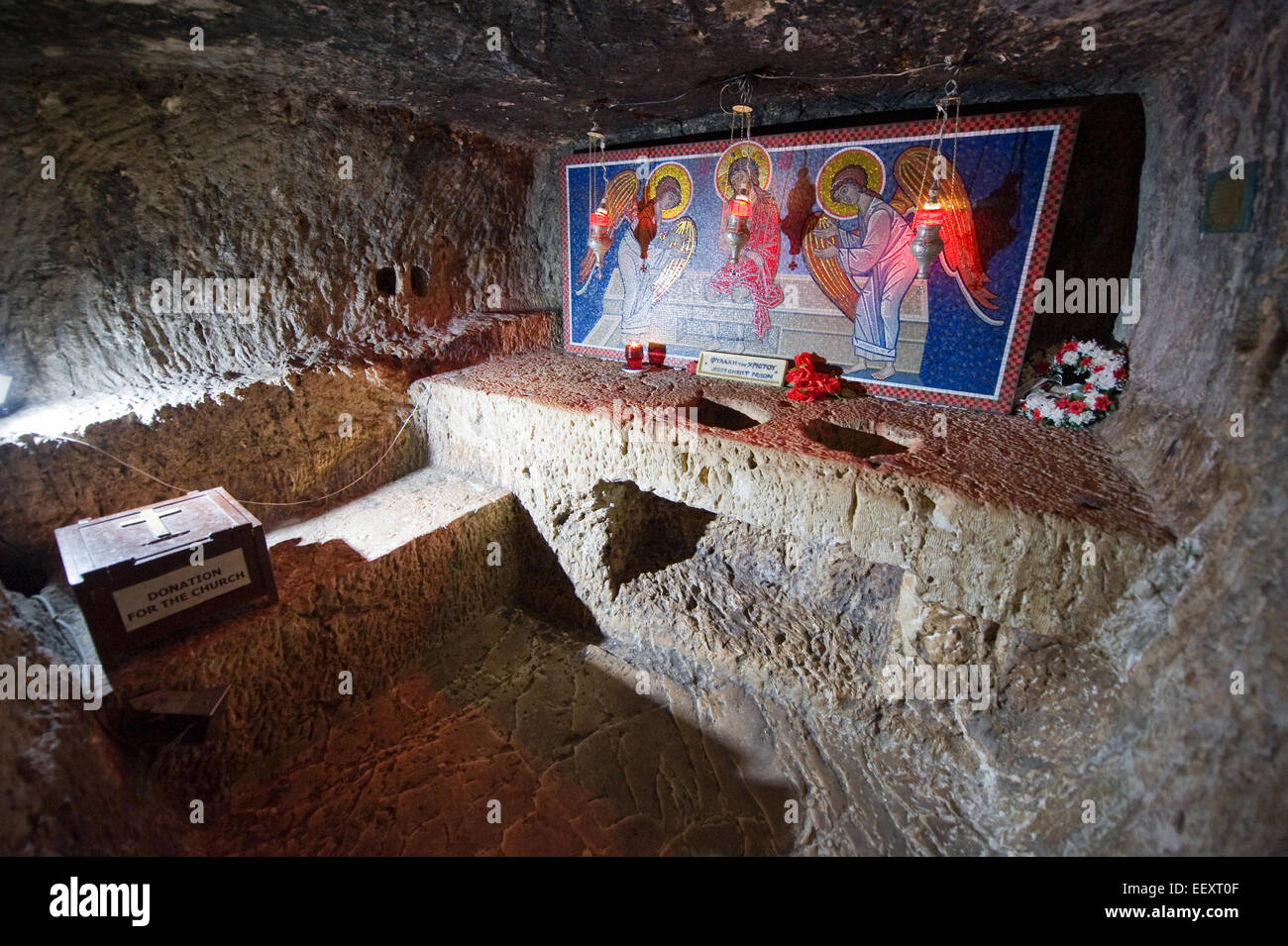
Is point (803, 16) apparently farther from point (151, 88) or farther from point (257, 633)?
point (257, 633)

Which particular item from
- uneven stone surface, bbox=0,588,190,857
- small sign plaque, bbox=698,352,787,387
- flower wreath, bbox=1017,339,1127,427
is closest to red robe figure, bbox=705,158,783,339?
small sign plaque, bbox=698,352,787,387

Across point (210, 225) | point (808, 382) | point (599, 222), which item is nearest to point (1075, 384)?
point (808, 382)

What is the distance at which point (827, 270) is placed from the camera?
3.76 metres

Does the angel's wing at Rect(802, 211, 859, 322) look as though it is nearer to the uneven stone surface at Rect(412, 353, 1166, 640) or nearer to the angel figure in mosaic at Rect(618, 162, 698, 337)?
the uneven stone surface at Rect(412, 353, 1166, 640)

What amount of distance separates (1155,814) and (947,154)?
3281 millimetres

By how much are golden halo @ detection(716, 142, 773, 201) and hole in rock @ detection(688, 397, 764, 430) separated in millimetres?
1562

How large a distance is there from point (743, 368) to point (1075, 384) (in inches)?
76.9

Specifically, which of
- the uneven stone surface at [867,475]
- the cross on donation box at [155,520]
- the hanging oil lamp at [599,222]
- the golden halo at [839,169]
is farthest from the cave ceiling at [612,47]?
the cross on donation box at [155,520]

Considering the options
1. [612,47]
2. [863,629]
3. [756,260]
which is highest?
[612,47]

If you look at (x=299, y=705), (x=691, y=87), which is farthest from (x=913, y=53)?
(x=299, y=705)

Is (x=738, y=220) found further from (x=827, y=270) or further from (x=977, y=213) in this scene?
(x=977, y=213)

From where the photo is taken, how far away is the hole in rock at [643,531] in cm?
389

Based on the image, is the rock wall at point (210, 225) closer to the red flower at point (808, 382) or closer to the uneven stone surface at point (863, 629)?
the uneven stone surface at point (863, 629)

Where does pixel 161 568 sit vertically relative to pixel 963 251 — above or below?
below
